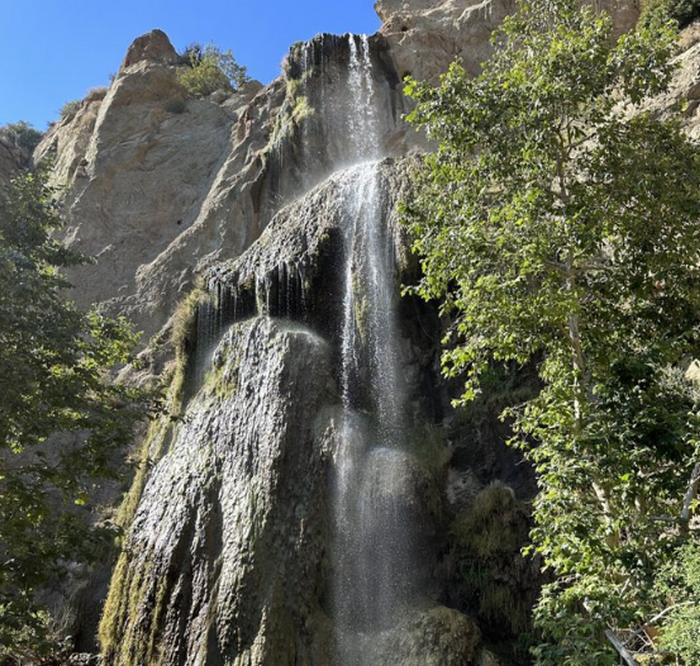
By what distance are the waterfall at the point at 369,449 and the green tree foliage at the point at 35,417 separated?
380 centimetres

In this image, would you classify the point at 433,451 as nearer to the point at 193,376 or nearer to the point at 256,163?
the point at 193,376

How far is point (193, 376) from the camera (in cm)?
1539

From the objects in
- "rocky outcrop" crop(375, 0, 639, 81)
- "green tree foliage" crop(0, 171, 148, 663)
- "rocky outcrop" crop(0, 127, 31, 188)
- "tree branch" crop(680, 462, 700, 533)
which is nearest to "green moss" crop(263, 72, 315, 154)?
"rocky outcrop" crop(375, 0, 639, 81)

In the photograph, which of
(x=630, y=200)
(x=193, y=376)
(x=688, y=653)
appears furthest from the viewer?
(x=193, y=376)

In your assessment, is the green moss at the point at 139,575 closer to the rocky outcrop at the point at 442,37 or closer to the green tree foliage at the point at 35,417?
the green tree foliage at the point at 35,417

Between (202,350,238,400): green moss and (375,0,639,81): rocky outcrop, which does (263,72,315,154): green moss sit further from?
(202,350,238,400): green moss

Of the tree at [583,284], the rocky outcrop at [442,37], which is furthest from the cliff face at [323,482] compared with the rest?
the rocky outcrop at [442,37]

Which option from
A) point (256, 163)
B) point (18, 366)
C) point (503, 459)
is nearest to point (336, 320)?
point (503, 459)

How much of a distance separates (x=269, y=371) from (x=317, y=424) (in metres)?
1.48

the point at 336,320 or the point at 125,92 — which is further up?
the point at 125,92

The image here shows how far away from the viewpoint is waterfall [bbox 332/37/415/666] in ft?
34.2

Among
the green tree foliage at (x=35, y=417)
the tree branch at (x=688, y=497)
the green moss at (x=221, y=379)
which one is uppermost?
the green moss at (x=221, y=379)

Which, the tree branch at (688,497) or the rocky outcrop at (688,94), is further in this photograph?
the rocky outcrop at (688,94)

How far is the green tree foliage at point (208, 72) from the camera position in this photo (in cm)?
3425
